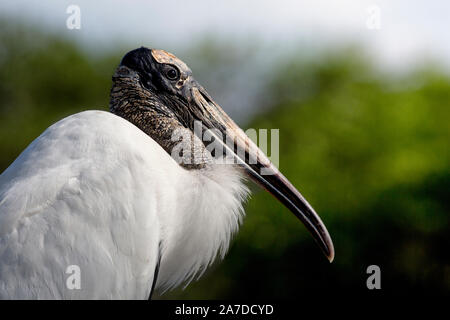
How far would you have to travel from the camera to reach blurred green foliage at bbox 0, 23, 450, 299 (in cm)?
732

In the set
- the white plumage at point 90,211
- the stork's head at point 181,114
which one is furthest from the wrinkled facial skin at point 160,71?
the white plumage at point 90,211

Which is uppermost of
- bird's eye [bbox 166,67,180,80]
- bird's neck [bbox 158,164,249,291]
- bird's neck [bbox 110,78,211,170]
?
bird's eye [bbox 166,67,180,80]

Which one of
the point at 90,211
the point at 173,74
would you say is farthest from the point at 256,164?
the point at 90,211

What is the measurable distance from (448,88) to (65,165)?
26.8 feet

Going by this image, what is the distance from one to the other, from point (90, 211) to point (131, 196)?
177mm

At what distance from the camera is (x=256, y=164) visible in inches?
111

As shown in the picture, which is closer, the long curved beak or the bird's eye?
the long curved beak

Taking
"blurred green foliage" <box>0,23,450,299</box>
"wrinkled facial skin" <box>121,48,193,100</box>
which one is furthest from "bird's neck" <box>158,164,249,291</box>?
"blurred green foliage" <box>0,23,450,299</box>

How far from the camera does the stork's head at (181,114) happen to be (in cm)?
285

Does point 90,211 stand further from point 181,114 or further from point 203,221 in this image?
point 181,114

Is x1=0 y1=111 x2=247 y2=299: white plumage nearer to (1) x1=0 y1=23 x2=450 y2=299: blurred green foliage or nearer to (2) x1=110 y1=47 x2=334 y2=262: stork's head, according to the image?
(2) x1=110 y1=47 x2=334 y2=262: stork's head

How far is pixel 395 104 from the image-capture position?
9.33 meters

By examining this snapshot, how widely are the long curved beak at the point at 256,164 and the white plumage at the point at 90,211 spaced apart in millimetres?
329
